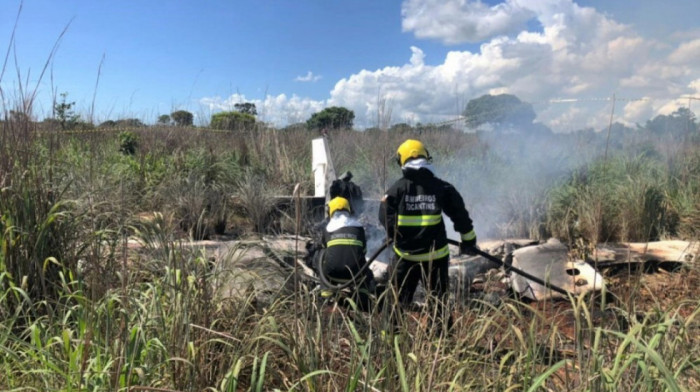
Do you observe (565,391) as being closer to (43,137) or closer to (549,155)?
(43,137)

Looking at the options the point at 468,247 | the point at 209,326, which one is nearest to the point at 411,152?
the point at 468,247

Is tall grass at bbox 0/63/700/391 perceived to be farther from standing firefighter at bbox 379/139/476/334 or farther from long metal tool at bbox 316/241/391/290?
standing firefighter at bbox 379/139/476/334

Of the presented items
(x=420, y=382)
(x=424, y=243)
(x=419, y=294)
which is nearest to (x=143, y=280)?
(x=420, y=382)

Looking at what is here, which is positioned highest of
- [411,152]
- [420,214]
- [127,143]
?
[127,143]

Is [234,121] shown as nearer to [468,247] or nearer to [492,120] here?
[492,120]

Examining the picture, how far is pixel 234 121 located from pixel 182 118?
1.30m

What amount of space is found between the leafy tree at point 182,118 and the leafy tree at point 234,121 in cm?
78

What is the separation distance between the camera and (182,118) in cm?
1249

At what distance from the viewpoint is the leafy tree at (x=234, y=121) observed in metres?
12.8

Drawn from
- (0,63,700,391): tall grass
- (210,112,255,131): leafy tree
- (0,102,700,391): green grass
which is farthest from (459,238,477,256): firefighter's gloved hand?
(210,112,255,131): leafy tree

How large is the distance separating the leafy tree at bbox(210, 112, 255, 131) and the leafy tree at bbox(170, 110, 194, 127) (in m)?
0.78

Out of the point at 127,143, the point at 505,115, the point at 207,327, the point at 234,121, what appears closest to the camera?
the point at 207,327

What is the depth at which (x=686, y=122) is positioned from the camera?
9.32m

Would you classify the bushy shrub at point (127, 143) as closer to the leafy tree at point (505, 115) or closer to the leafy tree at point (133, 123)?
the leafy tree at point (133, 123)
